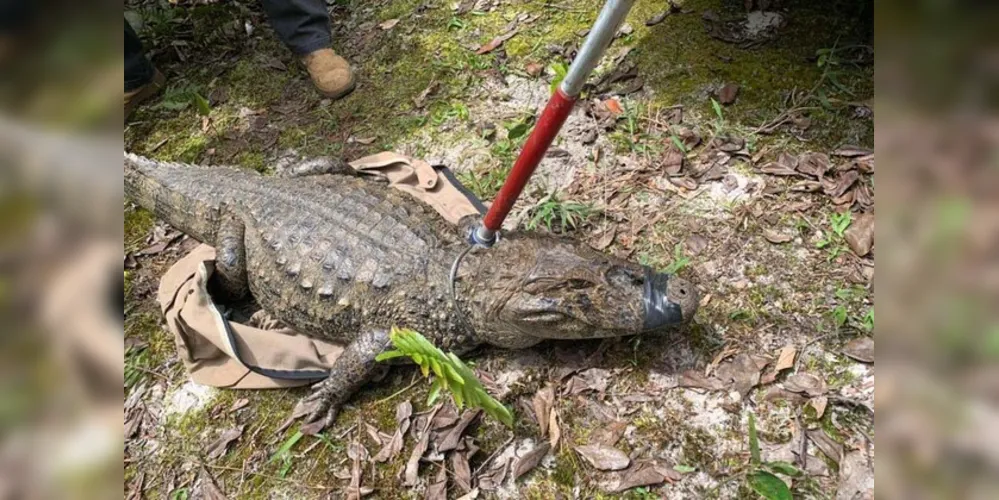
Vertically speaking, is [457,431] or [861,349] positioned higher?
[861,349]

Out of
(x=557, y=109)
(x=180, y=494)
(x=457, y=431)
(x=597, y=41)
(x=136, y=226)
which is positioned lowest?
(x=180, y=494)

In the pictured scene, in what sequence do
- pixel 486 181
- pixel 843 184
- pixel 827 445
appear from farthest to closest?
pixel 486 181, pixel 843 184, pixel 827 445

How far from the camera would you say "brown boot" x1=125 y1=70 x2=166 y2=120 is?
16.8 ft

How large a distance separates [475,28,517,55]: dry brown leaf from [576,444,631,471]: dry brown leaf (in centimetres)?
338

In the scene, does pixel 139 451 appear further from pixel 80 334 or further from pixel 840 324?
pixel 840 324

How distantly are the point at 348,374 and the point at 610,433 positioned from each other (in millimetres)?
1340

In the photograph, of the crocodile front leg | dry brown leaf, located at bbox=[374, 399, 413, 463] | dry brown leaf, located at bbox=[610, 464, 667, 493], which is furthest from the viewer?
the crocodile front leg

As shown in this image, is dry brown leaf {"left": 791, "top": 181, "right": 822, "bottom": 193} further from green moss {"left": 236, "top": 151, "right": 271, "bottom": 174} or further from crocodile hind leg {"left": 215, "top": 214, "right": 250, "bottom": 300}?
green moss {"left": 236, "top": 151, "right": 271, "bottom": 174}

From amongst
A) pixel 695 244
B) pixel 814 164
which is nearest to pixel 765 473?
pixel 695 244

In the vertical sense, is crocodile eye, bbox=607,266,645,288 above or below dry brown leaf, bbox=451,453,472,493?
above

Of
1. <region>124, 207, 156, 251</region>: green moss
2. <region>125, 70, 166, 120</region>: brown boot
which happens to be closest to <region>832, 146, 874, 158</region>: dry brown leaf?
<region>124, 207, 156, 251</region>: green moss

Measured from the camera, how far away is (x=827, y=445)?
8.39ft

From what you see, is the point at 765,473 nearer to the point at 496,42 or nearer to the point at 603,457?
the point at 603,457

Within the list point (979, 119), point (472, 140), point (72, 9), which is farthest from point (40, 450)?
point (472, 140)
